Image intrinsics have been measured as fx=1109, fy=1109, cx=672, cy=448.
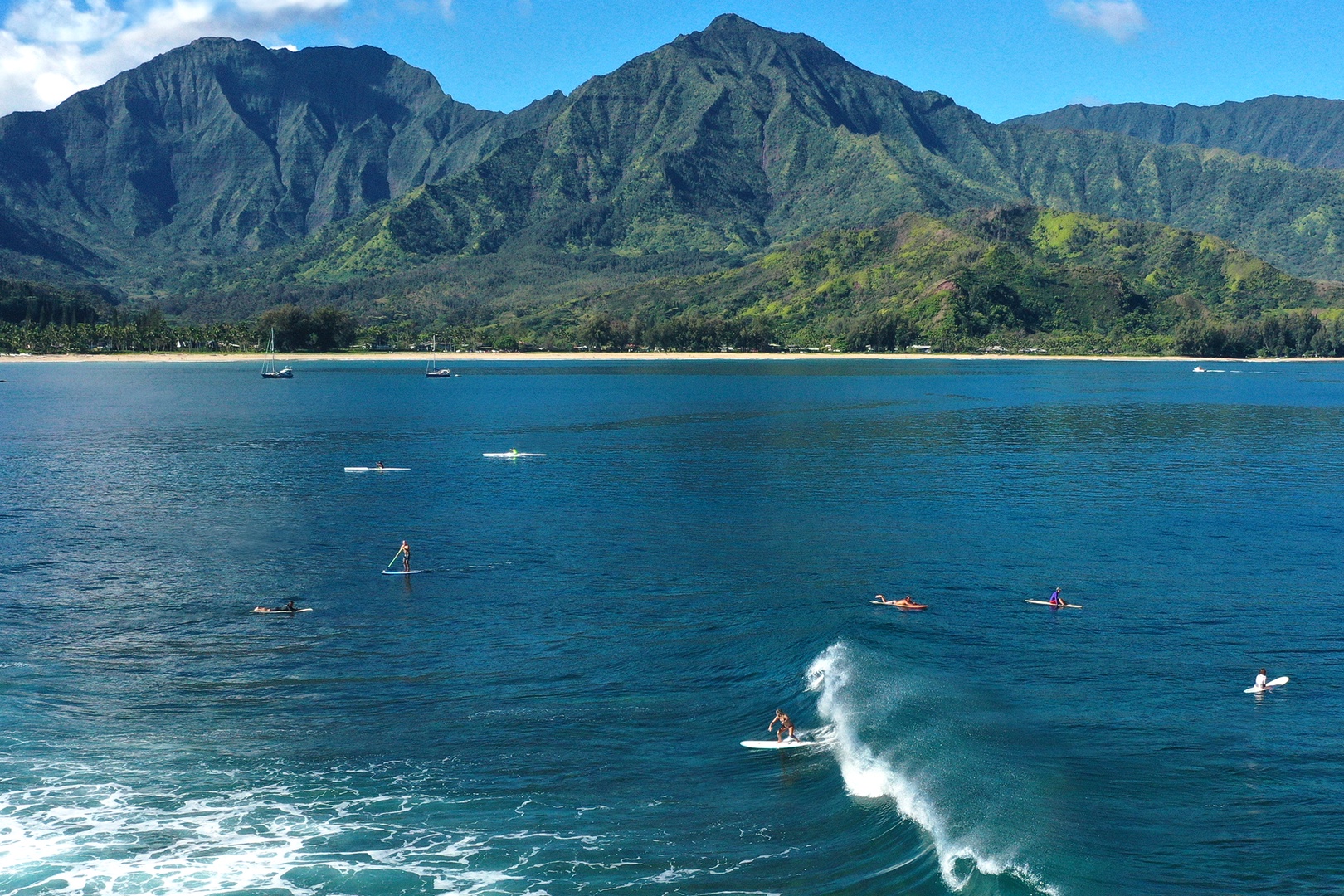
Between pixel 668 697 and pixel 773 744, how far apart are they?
704 cm

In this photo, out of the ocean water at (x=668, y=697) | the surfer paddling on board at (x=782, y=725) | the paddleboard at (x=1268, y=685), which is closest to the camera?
the ocean water at (x=668, y=697)

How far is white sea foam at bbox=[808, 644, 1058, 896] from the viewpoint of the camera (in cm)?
3438

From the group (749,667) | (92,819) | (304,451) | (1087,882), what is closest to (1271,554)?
(749,667)

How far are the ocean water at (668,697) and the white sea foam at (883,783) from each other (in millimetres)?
154

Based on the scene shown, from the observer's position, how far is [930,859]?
115ft

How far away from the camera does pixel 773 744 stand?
43.4 meters

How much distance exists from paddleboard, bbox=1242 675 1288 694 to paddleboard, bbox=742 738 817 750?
20.6 meters

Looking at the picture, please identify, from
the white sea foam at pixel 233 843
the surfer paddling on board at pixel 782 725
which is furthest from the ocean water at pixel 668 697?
the surfer paddling on board at pixel 782 725

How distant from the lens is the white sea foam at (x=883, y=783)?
3438 cm

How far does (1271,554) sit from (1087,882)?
53376 mm

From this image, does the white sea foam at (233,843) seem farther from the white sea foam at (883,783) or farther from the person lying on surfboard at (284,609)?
the person lying on surfboard at (284,609)

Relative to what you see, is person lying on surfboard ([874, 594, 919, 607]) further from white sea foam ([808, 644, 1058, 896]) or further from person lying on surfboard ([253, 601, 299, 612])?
person lying on surfboard ([253, 601, 299, 612])

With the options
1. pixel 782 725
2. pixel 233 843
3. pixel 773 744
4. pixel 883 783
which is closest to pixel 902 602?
pixel 782 725

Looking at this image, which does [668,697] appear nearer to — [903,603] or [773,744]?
[773,744]
